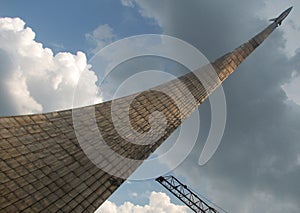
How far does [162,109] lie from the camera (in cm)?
2686

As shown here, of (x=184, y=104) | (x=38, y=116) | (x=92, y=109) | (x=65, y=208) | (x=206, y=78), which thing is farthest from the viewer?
(x=206, y=78)

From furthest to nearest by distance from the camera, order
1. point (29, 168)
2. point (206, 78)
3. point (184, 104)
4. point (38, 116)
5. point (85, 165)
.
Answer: point (206, 78) → point (184, 104) → point (38, 116) → point (85, 165) → point (29, 168)

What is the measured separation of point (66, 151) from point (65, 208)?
4.35 m

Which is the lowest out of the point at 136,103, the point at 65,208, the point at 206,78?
the point at 65,208

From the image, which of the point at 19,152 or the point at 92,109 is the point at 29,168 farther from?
the point at 92,109

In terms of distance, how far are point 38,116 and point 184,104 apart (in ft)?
42.1

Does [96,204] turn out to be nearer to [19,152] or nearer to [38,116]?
[19,152]

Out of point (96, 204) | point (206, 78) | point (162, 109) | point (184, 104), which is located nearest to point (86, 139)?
point (96, 204)

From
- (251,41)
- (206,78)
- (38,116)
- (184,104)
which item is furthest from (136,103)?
(251,41)

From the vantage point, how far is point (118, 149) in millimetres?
20875

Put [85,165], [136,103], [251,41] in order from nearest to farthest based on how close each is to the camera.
Answer: [85,165]
[136,103]
[251,41]

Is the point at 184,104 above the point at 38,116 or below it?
above

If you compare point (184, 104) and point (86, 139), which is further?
point (184, 104)

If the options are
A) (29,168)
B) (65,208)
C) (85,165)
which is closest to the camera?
(65,208)
